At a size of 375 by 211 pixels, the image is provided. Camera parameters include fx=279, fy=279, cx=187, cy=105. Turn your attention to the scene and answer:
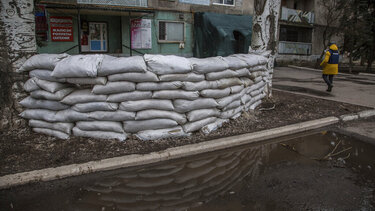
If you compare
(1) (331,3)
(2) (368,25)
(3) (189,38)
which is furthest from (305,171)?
(1) (331,3)

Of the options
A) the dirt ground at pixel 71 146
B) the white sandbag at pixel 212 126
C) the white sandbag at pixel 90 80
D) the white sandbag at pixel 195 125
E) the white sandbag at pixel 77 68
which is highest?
the white sandbag at pixel 77 68

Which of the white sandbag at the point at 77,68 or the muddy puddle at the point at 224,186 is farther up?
the white sandbag at the point at 77,68

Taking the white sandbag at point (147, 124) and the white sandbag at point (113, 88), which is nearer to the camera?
the white sandbag at point (113, 88)

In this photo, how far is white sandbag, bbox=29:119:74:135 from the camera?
12.5ft

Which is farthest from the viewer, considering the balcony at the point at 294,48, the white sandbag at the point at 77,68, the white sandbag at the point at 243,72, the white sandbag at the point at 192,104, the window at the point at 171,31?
the balcony at the point at 294,48

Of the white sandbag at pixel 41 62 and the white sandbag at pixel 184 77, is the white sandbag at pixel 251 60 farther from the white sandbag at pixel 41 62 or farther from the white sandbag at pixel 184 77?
the white sandbag at pixel 41 62

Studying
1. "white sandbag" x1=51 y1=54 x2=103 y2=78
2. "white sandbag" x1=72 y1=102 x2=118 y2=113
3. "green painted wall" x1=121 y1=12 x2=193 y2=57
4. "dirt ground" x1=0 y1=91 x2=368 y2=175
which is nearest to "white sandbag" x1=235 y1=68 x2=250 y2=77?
"dirt ground" x1=0 y1=91 x2=368 y2=175

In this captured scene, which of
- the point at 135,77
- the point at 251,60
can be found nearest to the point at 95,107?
the point at 135,77

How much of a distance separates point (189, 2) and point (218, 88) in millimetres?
13008

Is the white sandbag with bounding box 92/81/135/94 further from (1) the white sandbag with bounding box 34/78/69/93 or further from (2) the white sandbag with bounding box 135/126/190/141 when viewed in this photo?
(2) the white sandbag with bounding box 135/126/190/141

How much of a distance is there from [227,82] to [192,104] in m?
0.81

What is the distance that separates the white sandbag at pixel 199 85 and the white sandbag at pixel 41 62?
5.79 ft

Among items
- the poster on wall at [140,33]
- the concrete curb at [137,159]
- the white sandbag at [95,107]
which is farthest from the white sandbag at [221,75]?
the poster on wall at [140,33]

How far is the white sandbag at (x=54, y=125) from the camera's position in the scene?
382cm
